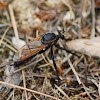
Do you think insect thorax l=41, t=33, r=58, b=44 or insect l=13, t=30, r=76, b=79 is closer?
insect l=13, t=30, r=76, b=79

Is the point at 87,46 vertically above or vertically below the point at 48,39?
below

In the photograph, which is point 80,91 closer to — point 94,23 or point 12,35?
point 94,23

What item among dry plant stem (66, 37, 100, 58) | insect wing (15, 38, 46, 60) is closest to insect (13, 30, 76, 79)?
insect wing (15, 38, 46, 60)

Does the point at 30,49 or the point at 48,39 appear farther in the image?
the point at 48,39

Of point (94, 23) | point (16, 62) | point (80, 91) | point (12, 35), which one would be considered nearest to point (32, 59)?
point (16, 62)

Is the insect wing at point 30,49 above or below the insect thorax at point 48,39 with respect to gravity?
below

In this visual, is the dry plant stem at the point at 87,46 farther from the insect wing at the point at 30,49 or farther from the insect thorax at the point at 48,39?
the insect wing at the point at 30,49

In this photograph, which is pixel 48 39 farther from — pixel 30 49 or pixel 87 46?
pixel 87 46

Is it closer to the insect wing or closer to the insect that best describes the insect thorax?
the insect

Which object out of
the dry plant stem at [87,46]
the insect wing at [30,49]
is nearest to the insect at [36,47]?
the insect wing at [30,49]

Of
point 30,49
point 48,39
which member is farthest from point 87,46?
point 30,49

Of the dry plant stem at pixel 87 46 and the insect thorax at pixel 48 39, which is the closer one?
the dry plant stem at pixel 87 46
